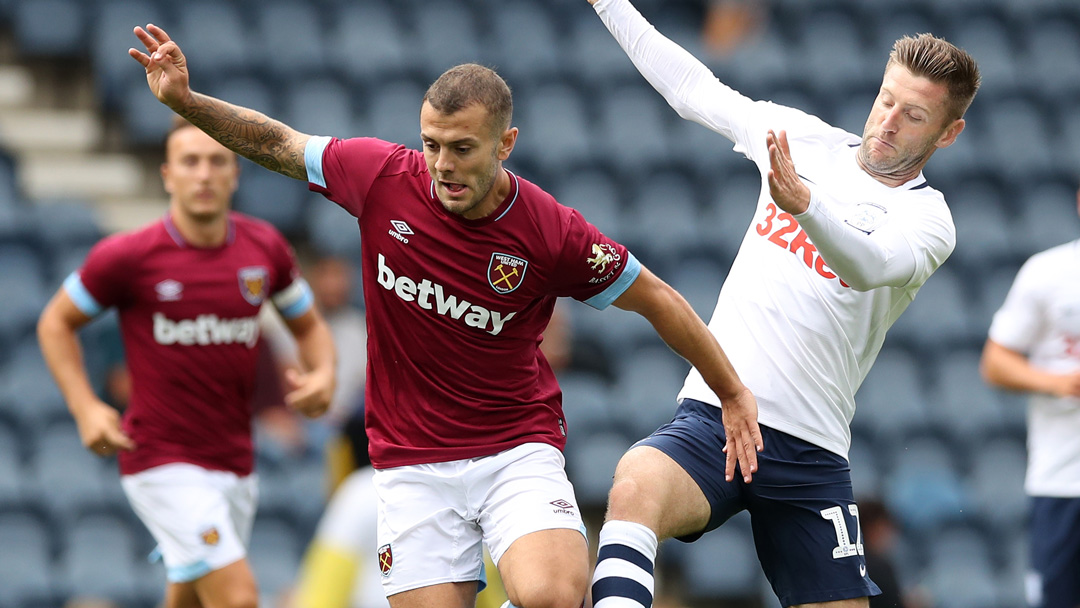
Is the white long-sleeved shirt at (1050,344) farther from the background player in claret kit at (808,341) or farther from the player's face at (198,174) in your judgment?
the player's face at (198,174)

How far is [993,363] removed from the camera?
20.8ft

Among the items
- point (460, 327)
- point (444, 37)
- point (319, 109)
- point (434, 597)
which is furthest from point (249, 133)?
point (444, 37)

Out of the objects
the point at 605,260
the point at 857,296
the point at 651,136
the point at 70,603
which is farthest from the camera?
the point at 651,136

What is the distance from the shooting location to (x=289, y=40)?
11133 millimetres

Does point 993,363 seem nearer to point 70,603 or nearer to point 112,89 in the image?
point 70,603

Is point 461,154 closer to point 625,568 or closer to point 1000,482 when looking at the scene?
point 625,568

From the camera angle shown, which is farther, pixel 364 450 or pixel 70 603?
pixel 70 603

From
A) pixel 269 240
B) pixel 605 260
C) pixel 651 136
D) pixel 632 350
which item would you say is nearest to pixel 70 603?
pixel 269 240

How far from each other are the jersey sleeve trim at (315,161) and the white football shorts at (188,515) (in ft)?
6.80

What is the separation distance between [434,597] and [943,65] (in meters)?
2.48

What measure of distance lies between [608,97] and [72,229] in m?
4.61

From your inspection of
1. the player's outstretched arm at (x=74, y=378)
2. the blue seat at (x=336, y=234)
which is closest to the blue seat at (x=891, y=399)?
the blue seat at (x=336, y=234)

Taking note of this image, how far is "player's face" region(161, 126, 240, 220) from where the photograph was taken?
5.98 meters

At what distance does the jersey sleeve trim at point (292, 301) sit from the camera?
250 inches
